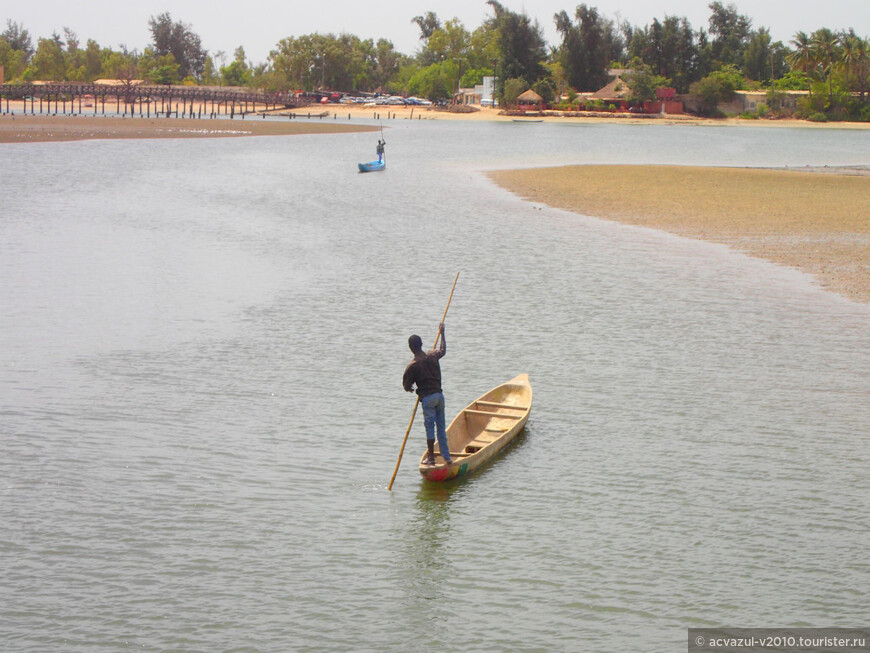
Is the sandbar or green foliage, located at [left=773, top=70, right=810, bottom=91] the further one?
green foliage, located at [left=773, top=70, right=810, bottom=91]

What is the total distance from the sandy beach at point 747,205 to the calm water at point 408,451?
234 cm

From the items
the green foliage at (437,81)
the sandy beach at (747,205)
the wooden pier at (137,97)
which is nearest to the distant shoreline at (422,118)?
the wooden pier at (137,97)

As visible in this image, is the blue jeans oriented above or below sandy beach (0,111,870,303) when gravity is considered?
below

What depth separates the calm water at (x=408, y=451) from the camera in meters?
11.2

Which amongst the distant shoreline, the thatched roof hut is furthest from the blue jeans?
the thatched roof hut

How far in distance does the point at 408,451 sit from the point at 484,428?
1352 millimetres

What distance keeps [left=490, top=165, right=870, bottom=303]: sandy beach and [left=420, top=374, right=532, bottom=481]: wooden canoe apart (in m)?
13.2

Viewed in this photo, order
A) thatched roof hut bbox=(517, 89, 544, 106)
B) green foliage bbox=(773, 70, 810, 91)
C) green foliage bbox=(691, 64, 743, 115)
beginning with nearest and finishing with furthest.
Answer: green foliage bbox=(691, 64, 743, 115)
thatched roof hut bbox=(517, 89, 544, 106)
green foliage bbox=(773, 70, 810, 91)

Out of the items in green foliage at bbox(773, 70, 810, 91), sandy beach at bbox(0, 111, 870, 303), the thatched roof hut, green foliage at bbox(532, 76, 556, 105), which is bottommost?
sandy beach at bbox(0, 111, 870, 303)

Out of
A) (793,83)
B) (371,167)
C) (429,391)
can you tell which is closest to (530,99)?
(793,83)

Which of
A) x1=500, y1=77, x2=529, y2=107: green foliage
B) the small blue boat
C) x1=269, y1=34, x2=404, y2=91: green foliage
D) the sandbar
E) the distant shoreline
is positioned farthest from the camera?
x1=269, y1=34, x2=404, y2=91: green foliage

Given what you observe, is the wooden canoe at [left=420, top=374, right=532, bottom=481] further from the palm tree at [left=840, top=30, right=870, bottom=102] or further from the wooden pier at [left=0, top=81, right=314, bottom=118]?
the palm tree at [left=840, top=30, right=870, bottom=102]

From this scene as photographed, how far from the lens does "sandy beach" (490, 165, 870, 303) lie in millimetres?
32250

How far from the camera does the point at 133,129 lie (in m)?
104
